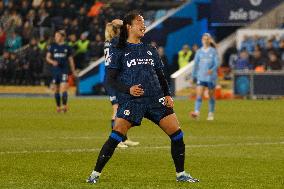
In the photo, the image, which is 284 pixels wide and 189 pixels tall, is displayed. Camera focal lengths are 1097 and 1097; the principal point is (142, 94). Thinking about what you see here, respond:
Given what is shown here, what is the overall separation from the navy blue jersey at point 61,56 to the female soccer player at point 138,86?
17.1 metres

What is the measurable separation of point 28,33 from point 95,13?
10.4 feet

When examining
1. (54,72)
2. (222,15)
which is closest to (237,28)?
(222,15)

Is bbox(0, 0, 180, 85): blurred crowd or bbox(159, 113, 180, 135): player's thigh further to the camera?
bbox(0, 0, 180, 85): blurred crowd

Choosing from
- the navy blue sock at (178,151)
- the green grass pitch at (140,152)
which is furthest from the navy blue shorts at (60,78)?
the navy blue sock at (178,151)

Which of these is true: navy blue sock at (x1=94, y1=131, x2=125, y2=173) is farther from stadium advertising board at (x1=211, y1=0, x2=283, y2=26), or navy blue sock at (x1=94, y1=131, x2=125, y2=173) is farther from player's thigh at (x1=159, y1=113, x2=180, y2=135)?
stadium advertising board at (x1=211, y1=0, x2=283, y2=26)

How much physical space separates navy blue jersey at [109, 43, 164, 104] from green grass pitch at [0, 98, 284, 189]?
46.9 inches

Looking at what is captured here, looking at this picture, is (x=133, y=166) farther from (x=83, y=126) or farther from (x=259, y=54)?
(x=259, y=54)

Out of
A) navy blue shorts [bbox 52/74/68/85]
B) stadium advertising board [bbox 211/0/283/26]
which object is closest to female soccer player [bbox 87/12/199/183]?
navy blue shorts [bbox 52/74/68/85]

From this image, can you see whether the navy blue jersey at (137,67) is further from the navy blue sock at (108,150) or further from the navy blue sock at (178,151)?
the navy blue sock at (178,151)

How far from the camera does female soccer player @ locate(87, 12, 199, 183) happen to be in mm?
14000

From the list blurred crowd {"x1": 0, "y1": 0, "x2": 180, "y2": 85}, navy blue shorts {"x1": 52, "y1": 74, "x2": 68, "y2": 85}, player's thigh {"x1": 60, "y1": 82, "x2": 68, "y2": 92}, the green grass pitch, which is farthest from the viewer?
blurred crowd {"x1": 0, "y1": 0, "x2": 180, "y2": 85}

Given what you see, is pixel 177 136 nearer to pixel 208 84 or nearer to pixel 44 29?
pixel 208 84

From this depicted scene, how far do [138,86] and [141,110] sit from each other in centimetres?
33

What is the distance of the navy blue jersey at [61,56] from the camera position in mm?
31234
